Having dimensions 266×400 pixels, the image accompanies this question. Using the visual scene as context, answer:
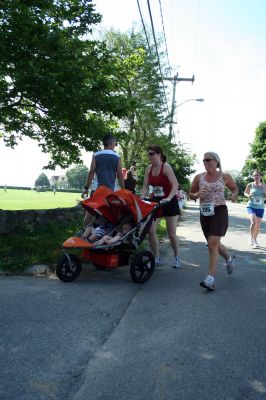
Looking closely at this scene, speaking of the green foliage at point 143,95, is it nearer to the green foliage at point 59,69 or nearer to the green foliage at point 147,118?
the green foliage at point 147,118

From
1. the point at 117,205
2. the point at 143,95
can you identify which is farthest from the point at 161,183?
the point at 143,95

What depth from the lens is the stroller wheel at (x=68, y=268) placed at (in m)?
5.26

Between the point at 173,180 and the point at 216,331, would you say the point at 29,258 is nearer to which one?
the point at 173,180

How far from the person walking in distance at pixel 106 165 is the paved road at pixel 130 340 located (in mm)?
1617

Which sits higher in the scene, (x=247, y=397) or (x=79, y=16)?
(x=79, y=16)

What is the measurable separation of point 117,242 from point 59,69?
11.7ft

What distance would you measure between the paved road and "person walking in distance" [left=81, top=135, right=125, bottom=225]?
1617 millimetres

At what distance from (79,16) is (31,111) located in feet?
8.43

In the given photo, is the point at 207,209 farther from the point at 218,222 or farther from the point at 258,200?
the point at 258,200

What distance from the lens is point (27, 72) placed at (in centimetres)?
690

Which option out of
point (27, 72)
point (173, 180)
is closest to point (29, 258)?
point (173, 180)

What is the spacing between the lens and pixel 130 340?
3420 mm

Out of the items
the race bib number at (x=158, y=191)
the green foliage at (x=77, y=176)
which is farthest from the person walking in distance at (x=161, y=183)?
the green foliage at (x=77, y=176)

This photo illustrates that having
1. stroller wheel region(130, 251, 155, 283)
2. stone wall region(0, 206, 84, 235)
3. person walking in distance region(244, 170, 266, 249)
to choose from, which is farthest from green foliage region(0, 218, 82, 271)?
person walking in distance region(244, 170, 266, 249)
